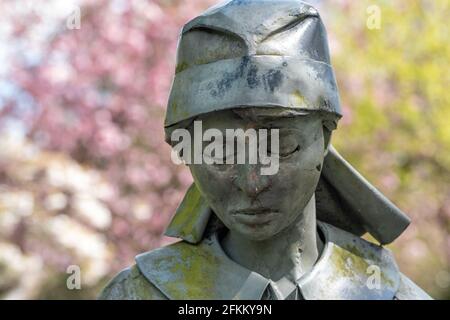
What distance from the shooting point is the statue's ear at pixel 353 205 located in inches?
110

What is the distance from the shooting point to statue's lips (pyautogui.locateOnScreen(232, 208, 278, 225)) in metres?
2.50

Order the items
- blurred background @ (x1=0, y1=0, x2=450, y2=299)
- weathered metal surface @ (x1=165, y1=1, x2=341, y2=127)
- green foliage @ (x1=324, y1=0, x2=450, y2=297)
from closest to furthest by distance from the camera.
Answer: weathered metal surface @ (x1=165, y1=1, x2=341, y2=127) → blurred background @ (x1=0, y1=0, x2=450, y2=299) → green foliage @ (x1=324, y1=0, x2=450, y2=297)

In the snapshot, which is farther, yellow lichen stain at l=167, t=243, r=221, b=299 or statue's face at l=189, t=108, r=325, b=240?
yellow lichen stain at l=167, t=243, r=221, b=299

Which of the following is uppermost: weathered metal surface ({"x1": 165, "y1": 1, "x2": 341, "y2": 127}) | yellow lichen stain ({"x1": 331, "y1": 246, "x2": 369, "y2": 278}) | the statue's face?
weathered metal surface ({"x1": 165, "y1": 1, "x2": 341, "y2": 127})

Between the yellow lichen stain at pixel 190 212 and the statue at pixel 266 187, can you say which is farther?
the yellow lichen stain at pixel 190 212

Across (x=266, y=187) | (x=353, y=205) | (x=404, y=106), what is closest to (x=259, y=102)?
(x=266, y=187)

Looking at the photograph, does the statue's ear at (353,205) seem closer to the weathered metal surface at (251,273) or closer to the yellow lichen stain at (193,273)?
the weathered metal surface at (251,273)

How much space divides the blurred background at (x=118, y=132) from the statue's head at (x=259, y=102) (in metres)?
4.48

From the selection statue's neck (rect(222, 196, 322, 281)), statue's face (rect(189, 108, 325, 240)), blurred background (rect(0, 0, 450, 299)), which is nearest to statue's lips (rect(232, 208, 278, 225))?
statue's face (rect(189, 108, 325, 240))

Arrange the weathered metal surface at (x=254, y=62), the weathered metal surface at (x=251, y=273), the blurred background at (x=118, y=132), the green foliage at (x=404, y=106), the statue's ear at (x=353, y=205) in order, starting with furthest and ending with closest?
1. the green foliage at (x=404, y=106)
2. the blurred background at (x=118, y=132)
3. the statue's ear at (x=353, y=205)
4. the weathered metal surface at (x=251, y=273)
5. the weathered metal surface at (x=254, y=62)

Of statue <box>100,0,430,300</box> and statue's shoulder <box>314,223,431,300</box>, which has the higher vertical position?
statue <box>100,0,430,300</box>

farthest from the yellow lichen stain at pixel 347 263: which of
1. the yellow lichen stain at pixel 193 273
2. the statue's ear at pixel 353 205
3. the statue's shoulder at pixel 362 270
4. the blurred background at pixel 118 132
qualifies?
the blurred background at pixel 118 132

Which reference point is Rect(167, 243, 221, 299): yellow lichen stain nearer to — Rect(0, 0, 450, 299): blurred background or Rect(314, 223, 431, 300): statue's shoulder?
Rect(314, 223, 431, 300): statue's shoulder

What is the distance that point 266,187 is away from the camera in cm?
Result: 246
